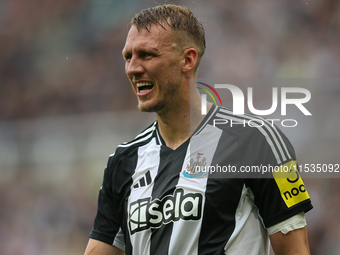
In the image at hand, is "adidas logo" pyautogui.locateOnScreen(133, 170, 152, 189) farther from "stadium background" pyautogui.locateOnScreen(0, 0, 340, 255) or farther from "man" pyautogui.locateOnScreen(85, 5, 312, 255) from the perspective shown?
"stadium background" pyautogui.locateOnScreen(0, 0, 340, 255)

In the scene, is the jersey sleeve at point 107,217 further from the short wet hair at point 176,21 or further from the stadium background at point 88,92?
the stadium background at point 88,92

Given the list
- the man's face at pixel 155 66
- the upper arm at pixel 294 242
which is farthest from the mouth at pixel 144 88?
the upper arm at pixel 294 242

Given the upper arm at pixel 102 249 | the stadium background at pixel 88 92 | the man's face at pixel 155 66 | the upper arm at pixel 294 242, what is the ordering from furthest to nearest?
1. the stadium background at pixel 88 92
2. the upper arm at pixel 102 249
3. the man's face at pixel 155 66
4. the upper arm at pixel 294 242

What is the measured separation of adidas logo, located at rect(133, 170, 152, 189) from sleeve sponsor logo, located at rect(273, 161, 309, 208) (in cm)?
51

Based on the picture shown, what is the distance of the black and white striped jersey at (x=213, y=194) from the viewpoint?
1.43m

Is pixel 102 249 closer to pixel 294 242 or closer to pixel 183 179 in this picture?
pixel 183 179

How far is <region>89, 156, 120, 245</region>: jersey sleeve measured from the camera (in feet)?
5.78

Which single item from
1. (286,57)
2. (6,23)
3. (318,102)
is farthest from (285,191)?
(6,23)

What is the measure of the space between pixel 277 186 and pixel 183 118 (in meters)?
0.47

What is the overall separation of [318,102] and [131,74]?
2.84 metres

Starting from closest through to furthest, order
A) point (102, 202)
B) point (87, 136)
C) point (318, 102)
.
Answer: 1. point (102, 202)
2. point (318, 102)
3. point (87, 136)

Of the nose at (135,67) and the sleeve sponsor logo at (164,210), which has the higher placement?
the nose at (135,67)

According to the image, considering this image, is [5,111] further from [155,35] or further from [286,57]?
[155,35]

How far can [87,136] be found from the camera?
4.57 meters
